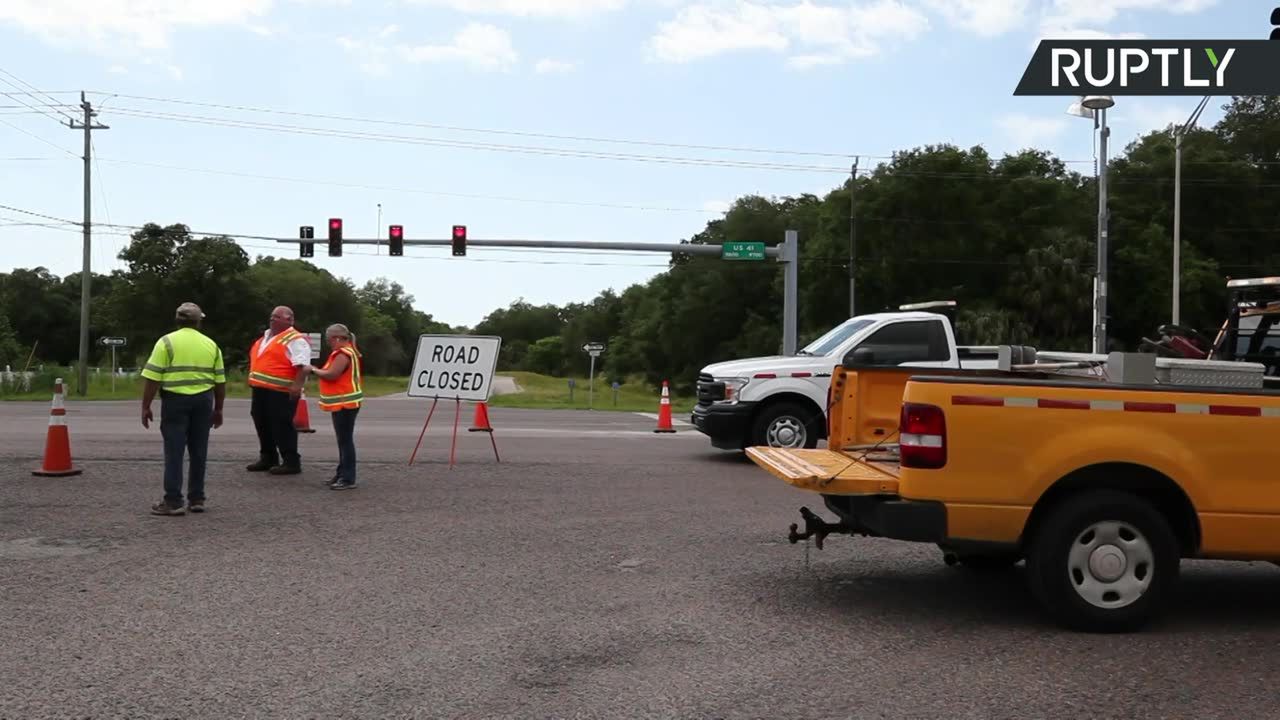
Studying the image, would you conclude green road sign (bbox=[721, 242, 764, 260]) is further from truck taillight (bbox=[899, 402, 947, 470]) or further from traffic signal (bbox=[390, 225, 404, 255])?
truck taillight (bbox=[899, 402, 947, 470])

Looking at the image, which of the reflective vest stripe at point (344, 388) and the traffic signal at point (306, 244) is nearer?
the reflective vest stripe at point (344, 388)

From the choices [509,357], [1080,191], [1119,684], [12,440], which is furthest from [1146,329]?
[509,357]

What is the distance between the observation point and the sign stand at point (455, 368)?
13.6 meters

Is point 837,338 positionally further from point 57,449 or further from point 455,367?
point 57,449

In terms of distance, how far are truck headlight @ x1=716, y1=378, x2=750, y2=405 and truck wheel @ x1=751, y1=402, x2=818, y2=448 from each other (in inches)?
14.6

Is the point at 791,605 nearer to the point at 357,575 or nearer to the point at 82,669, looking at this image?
the point at 357,575

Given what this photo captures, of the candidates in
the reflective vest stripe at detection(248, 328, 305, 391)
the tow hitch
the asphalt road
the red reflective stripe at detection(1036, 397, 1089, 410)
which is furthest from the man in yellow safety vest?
the red reflective stripe at detection(1036, 397, 1089, 410)

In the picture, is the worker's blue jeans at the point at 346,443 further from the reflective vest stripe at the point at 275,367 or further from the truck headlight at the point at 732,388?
the truck headlight at the point at 732,388

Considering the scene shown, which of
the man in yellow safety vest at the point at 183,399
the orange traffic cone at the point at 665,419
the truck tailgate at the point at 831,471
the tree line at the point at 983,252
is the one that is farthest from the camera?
the tree line at the point at 983,252

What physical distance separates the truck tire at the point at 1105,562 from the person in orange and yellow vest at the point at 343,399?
7090 mm

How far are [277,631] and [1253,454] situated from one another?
513cm

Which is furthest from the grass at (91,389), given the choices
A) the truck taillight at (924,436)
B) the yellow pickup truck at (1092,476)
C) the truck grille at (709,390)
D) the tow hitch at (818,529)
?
the yellow pickup truck at (1092,476)

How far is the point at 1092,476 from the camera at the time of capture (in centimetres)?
604

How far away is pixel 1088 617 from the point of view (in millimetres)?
5934
